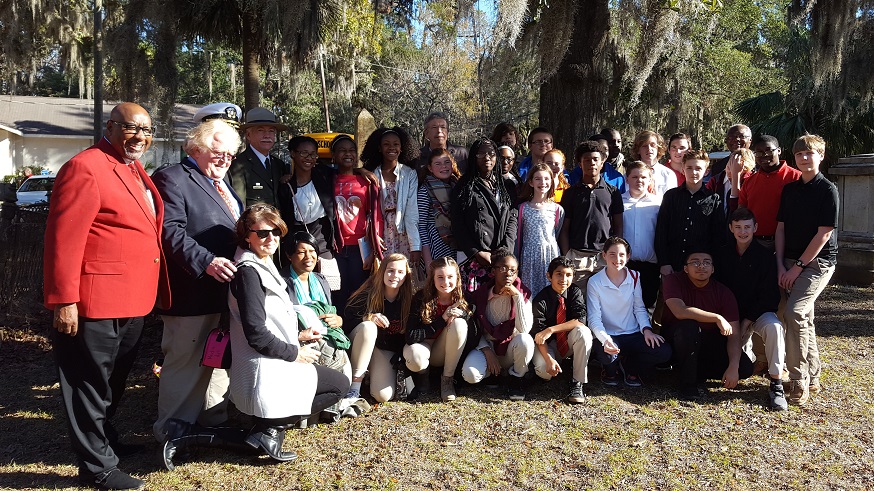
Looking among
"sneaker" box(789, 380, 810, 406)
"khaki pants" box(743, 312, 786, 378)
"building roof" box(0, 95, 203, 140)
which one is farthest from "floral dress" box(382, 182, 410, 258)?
"building roof" box(0, 95, 203, 140)

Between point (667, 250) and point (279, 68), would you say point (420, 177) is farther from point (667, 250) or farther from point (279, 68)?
Result: point (279, 68)

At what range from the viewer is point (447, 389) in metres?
4.82

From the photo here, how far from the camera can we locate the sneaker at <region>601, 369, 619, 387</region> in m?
5.08

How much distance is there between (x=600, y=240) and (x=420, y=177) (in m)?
1.52

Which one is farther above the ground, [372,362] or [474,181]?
[474,181]

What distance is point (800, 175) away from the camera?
499cm

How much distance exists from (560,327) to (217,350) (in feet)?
7.70

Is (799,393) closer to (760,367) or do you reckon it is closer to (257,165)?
(760,367)

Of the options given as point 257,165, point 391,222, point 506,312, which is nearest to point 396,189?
point 391,222

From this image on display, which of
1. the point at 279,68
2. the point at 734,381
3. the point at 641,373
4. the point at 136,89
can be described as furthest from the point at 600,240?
the point at 136,89

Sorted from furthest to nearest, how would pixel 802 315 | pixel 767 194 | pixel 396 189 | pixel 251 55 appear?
pixel 251 55
pixel 396 189
pixel 767 194
pixel 802 315

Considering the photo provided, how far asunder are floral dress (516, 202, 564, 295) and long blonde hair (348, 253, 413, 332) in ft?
3.20

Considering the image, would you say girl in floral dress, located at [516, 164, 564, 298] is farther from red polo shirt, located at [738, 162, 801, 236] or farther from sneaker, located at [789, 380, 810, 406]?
sneaker, located at [789, 380, 810, 406]

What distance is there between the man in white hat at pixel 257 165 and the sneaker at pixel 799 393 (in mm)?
3855
